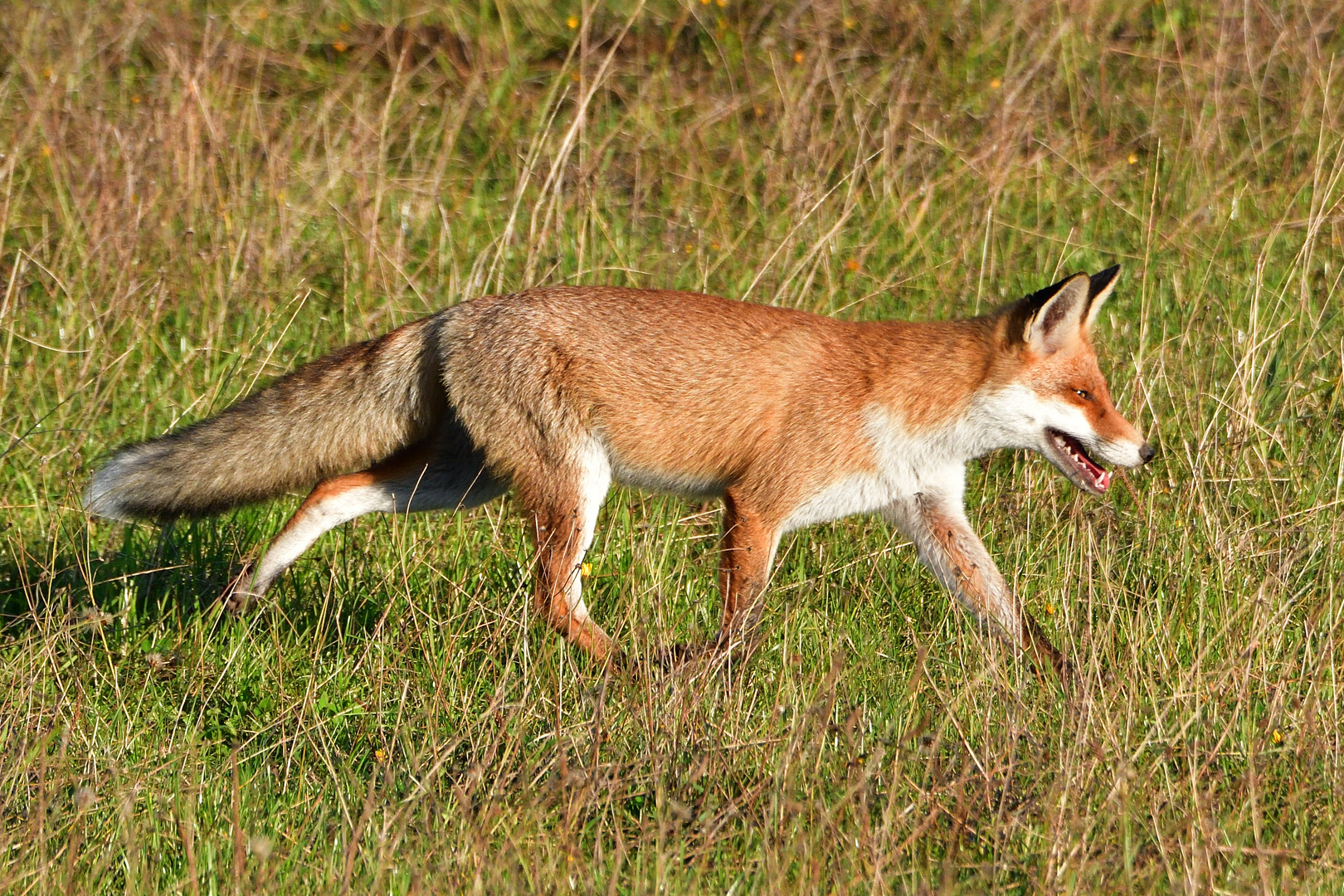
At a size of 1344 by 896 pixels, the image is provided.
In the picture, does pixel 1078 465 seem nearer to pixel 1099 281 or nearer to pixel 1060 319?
pixel 1060 319

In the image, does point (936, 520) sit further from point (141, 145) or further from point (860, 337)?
point (141, 145)

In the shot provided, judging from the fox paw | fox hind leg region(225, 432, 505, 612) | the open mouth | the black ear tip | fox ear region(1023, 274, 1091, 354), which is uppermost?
the black ear tip

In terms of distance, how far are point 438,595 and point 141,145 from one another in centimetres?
361

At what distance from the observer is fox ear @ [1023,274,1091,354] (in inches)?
189

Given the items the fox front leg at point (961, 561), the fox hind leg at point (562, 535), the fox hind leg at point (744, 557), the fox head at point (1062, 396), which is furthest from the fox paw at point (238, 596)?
the fox head at point (1062, 396)

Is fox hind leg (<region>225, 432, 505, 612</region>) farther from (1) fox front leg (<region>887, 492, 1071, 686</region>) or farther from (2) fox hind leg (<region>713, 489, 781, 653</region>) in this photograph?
(1) fox front leg (<region>887, 492, 1071, 686</region>)

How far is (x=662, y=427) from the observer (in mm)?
5047

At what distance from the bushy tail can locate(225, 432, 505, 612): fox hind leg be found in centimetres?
6

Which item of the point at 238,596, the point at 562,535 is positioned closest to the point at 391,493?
the point at 238,596

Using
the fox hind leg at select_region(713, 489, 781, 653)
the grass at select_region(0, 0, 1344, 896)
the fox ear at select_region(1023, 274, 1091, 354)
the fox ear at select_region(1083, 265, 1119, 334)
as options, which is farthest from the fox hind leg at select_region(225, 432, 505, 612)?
the fox ear at select_region(1083, 265, 1119, 334)

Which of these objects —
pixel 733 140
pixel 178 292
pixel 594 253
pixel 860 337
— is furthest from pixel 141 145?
pixel 860 337

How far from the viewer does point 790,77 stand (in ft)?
28.1

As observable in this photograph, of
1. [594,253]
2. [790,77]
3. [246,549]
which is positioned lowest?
[246,549]

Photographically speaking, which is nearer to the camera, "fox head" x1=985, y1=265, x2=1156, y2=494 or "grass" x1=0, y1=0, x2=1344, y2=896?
"grass" x1=0, y1=0, x2=1344, y2=896
